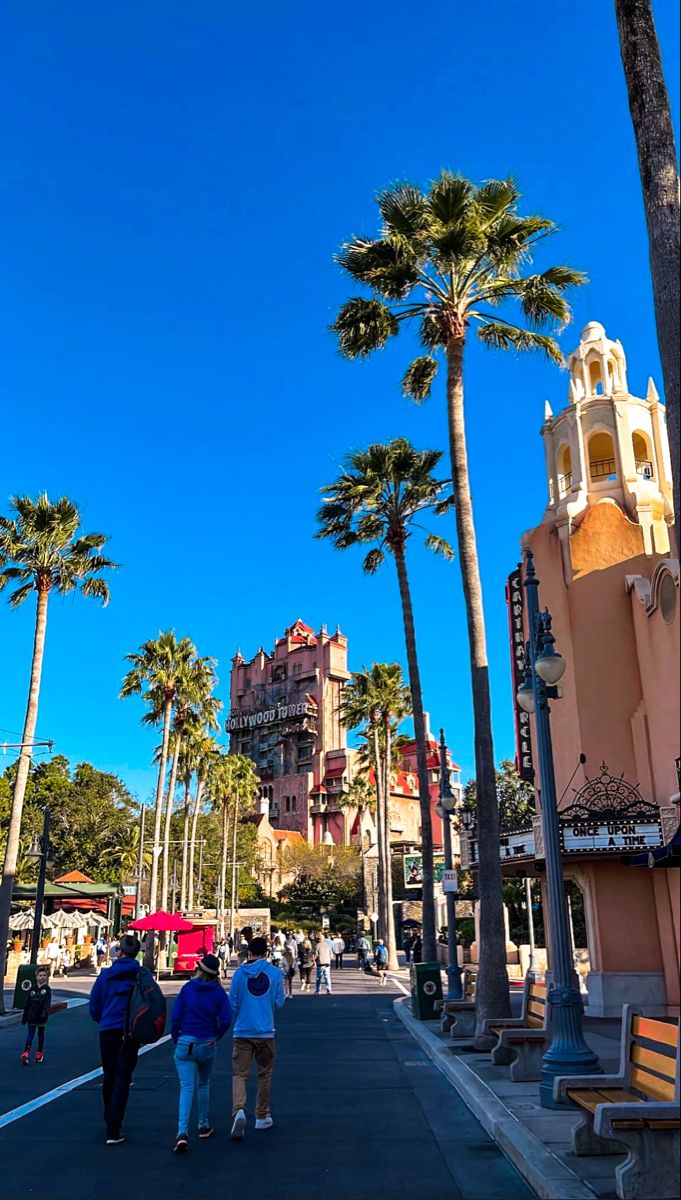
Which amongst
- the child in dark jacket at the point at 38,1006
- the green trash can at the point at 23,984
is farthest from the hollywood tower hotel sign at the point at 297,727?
the child in dark jacket at the point at 38,1006

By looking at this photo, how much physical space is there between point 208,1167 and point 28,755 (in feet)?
63.4

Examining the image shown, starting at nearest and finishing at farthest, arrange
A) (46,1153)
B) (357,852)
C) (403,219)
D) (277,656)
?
(46,1153) < (403,219) < (357,852) < (277,656)

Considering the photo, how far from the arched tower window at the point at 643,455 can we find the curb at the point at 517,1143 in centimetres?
1552

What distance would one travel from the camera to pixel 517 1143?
24.5 feet

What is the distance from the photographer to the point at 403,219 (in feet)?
60.0

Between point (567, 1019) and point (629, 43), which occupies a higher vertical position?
point (629, 43)

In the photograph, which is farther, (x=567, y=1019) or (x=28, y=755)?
(x=28, y=755)

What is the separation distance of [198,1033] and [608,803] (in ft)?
46.3

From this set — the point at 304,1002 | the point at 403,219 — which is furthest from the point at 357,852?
the point at 403,219

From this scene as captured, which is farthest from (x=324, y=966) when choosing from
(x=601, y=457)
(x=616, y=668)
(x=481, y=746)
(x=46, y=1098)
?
(x=46, y=1098)

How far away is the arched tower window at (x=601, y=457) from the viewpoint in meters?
24.8

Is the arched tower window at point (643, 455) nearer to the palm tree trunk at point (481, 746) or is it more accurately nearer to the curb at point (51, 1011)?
the palm tree trunk at point (481, 746)

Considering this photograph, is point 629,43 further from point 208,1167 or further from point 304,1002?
point 304,1002

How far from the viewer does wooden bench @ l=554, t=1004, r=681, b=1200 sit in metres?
Result: 5.81
